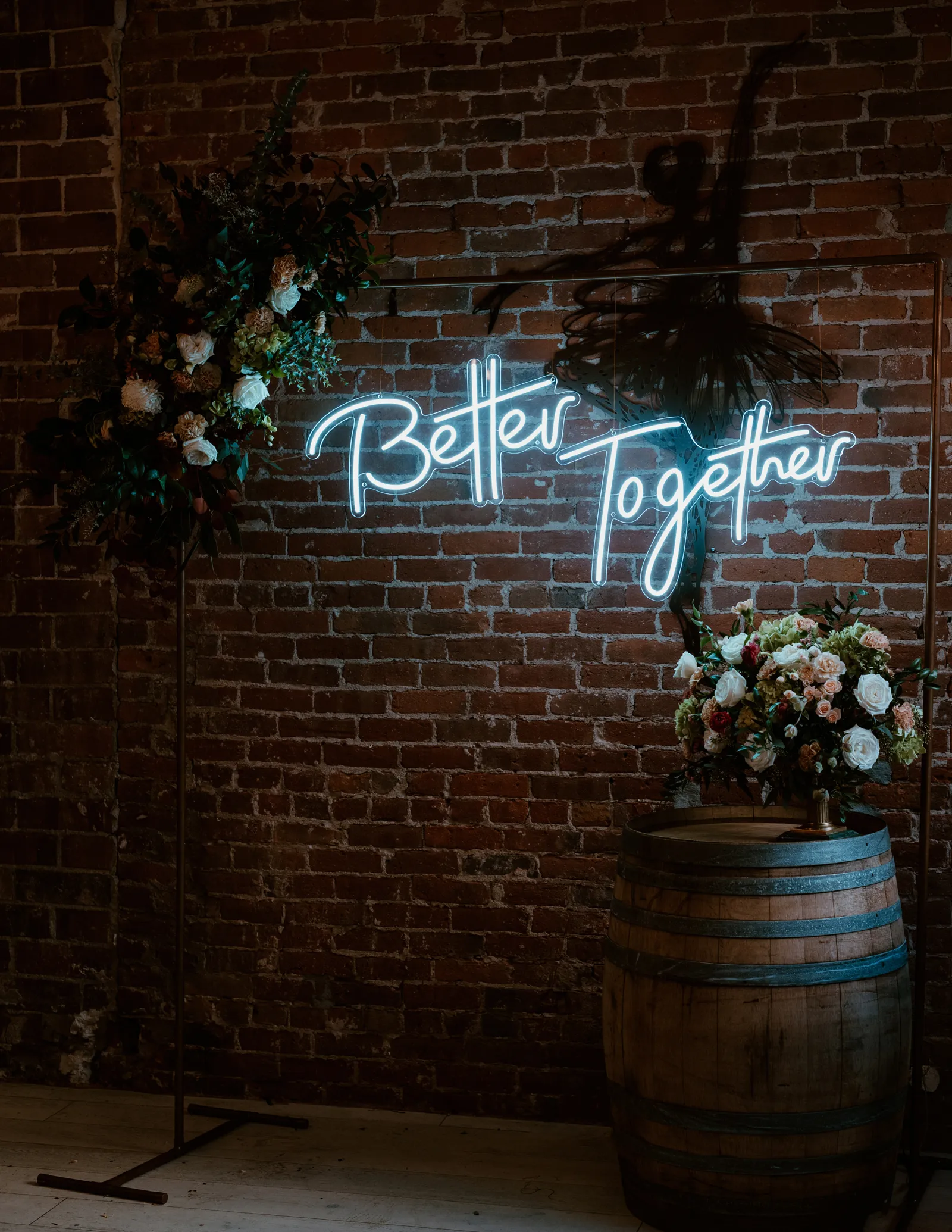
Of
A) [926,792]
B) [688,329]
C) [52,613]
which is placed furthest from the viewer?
[52,613]

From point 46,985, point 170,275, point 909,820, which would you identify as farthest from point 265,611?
point 909,820

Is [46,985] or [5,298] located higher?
[5,298]

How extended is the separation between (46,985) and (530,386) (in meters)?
2.21

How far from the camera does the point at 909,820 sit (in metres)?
3.06

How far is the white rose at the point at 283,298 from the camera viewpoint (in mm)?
2764

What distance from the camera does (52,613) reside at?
11.5 feet

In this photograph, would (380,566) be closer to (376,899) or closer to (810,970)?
(376,899)

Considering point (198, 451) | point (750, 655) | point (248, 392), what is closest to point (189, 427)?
point (198, 451)

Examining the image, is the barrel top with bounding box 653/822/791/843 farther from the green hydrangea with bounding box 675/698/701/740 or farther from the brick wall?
the brick wall

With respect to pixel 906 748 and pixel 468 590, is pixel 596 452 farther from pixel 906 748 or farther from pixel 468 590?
pixel 906 748

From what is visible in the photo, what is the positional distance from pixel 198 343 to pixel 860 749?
5.57 ft

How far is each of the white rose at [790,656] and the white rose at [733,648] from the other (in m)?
0.10

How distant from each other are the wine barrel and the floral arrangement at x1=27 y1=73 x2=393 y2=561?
53.0 inches

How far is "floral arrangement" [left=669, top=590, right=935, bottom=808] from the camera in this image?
253 cm
